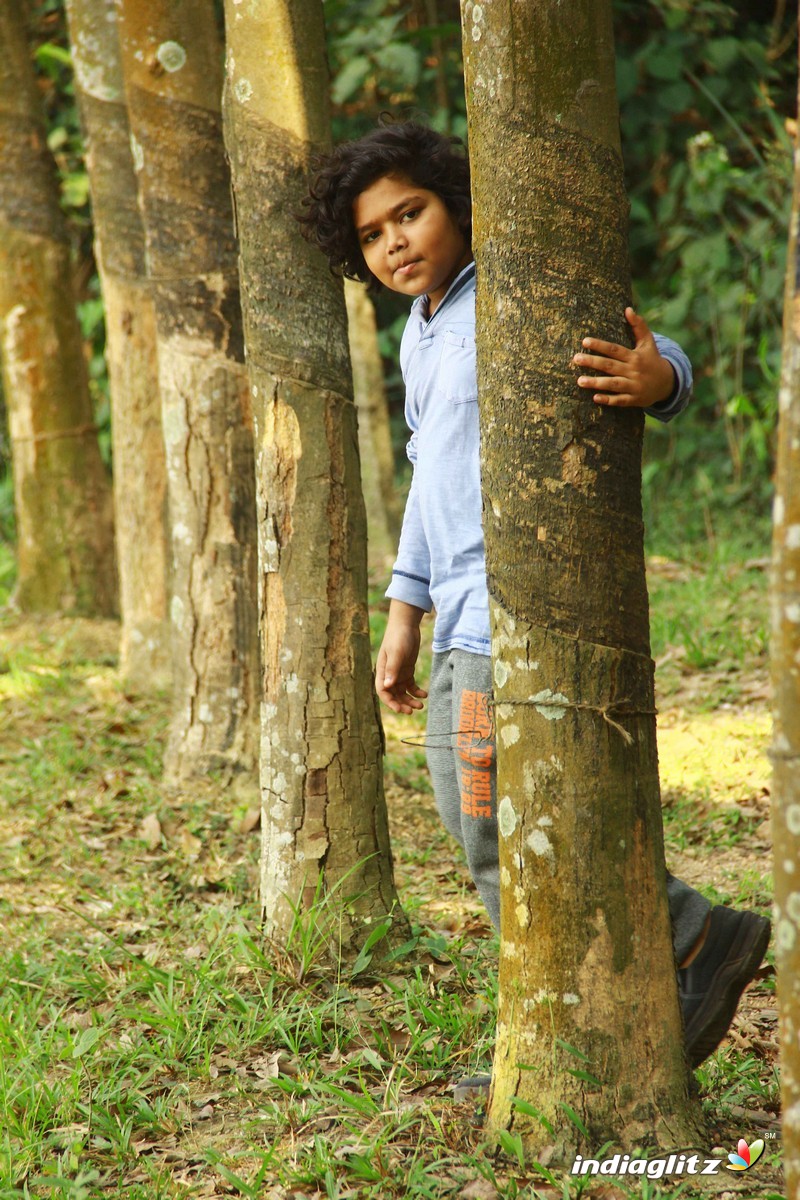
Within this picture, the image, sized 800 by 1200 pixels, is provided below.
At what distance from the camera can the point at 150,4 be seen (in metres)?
4.17

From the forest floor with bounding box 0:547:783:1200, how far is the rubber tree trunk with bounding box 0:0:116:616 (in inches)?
76.6

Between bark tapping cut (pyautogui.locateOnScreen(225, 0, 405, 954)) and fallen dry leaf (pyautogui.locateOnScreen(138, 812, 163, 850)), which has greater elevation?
bark tapping cut (pyautogui.locateOnScreen(225, 0, 405, 954))

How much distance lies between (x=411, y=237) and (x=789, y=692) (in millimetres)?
1493

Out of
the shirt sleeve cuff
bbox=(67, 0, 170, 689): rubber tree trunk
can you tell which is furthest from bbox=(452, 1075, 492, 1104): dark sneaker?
bbox=(67, 0, 170, 689): rubber tree trunk

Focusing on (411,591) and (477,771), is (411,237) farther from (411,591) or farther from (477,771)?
(477,771)

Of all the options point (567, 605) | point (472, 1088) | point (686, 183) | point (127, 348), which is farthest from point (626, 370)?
point (686, 183)

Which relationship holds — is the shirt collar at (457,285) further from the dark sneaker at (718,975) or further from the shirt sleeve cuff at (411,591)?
the dark sneaker at (718,975)

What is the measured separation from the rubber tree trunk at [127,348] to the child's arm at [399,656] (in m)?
3.03

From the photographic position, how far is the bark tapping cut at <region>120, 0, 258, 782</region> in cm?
418

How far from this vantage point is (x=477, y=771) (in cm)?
235

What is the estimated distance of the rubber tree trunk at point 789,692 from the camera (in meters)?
1.43

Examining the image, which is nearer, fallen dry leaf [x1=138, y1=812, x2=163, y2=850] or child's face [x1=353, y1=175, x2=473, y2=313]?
child's face [x1=353, y1=175, x2=473, y2=313]

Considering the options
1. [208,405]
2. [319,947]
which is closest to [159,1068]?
[319,947]

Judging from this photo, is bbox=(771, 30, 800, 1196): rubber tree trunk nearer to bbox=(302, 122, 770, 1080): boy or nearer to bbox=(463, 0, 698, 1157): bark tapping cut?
bbox=(463, 0, 698, 1157): bark tapping cut
